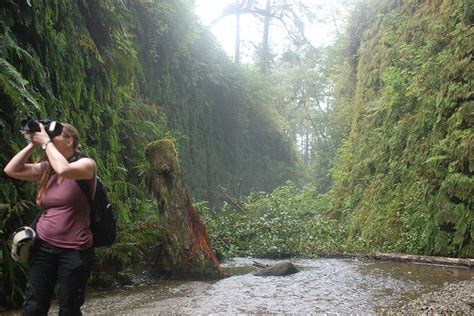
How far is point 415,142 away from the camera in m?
12.0

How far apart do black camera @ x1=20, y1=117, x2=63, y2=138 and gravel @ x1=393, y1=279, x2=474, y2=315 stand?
3.91m

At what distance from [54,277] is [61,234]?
31 centimetres

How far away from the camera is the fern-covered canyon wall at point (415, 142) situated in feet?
31.1

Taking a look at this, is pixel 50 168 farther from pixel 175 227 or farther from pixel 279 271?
pixel 279 271

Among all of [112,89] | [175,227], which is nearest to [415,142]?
[175,227]

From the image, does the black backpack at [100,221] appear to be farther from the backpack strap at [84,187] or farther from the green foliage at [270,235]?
the green foliage at [270,235]

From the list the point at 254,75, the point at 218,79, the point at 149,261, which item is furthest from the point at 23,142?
the point at 254,75

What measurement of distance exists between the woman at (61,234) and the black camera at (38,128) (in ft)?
0.10

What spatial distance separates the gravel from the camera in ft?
16.7

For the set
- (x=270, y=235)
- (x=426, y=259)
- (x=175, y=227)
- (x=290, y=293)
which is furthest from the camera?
(x=270, y=235)

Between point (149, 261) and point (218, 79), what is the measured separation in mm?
16120

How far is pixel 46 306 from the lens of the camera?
332cm

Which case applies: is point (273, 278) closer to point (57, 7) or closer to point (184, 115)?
point (57, 7)

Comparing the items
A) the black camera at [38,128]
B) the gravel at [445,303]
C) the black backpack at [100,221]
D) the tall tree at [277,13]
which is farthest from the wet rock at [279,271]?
the tall tree at [277,13]
